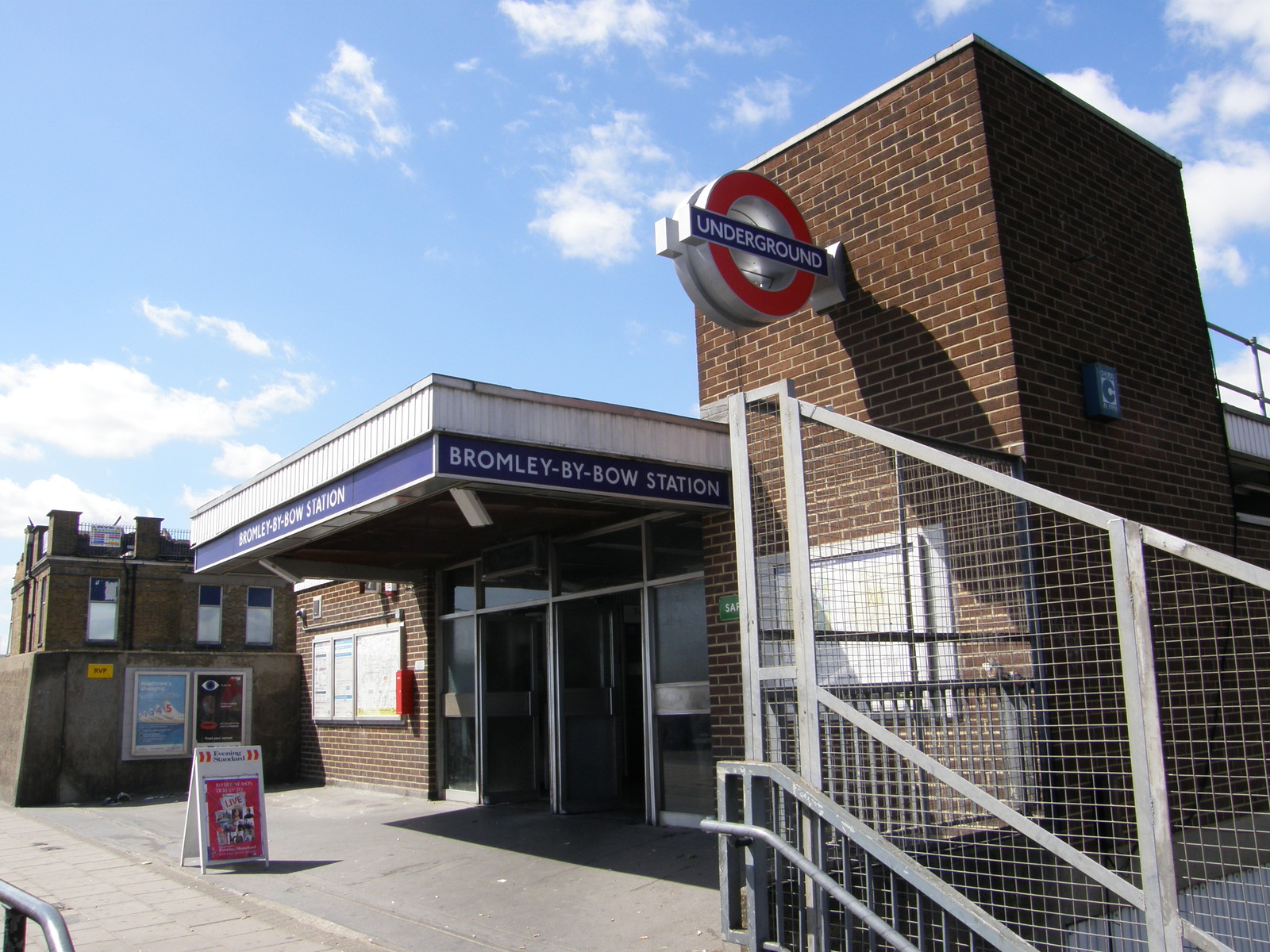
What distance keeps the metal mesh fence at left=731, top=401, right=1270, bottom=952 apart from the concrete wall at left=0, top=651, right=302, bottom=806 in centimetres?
1111

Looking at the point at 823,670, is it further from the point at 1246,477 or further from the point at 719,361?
the point at 1246,477

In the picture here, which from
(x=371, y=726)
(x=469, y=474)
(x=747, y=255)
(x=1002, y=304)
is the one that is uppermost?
(x=747, y=255)

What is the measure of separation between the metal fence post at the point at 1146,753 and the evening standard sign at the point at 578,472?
3951 mm

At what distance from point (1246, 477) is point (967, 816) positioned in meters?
6.50

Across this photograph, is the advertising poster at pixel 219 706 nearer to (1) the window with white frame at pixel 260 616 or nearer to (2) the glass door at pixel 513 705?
(2) the glass door at pixel 513 705

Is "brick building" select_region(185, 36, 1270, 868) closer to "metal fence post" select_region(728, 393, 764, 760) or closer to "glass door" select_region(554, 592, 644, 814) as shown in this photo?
"glass door" select_region(554, 592, 644, 814)

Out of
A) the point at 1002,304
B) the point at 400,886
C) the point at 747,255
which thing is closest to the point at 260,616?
the point at 400,886

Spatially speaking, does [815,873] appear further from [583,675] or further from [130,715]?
[130,715]

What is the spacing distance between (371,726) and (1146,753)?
37.6ft

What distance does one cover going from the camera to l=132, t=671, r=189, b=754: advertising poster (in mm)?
15383

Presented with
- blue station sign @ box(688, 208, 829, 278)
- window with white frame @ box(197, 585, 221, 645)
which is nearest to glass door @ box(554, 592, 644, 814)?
blue station sign @ box(688, 208, 829, 278)

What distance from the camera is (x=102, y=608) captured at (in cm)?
4200

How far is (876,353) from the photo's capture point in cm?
732

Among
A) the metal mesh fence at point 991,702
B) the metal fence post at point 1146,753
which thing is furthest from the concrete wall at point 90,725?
the metal fence post at point 1146,753
